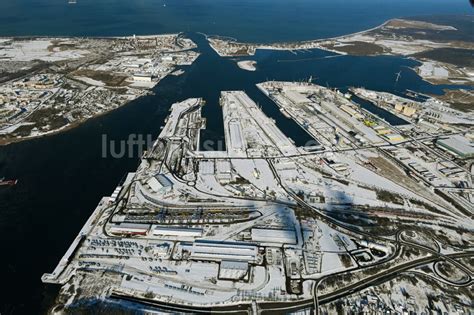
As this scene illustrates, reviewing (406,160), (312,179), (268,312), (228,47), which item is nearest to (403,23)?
(228,47)

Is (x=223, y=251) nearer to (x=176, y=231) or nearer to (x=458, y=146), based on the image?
(x=176, y=231)

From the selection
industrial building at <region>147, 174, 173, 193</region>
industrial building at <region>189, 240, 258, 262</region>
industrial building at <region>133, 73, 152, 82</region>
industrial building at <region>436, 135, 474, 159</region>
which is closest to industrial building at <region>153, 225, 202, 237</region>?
industrial building at <region>189, 240, 258, 262</region>

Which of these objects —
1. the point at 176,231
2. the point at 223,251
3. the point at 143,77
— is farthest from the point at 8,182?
the point at 143,77

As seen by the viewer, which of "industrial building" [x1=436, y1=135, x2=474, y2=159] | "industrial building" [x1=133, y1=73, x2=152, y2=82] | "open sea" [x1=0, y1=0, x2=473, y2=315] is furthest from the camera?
"industrial building" [x1=133, y1=73, x2=152, y2=82]

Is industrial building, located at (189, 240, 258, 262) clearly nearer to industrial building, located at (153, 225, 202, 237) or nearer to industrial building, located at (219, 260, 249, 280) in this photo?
industrial building, located at (219, 260, 249, 280)

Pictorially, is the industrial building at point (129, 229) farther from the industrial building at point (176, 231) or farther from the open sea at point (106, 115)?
the open sea at point (106, 115)

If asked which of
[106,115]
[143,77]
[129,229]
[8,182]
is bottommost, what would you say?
[129,229]

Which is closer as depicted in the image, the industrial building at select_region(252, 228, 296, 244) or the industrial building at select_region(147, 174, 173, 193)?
the industrial building at select_region(252, 228, 296, 244)
